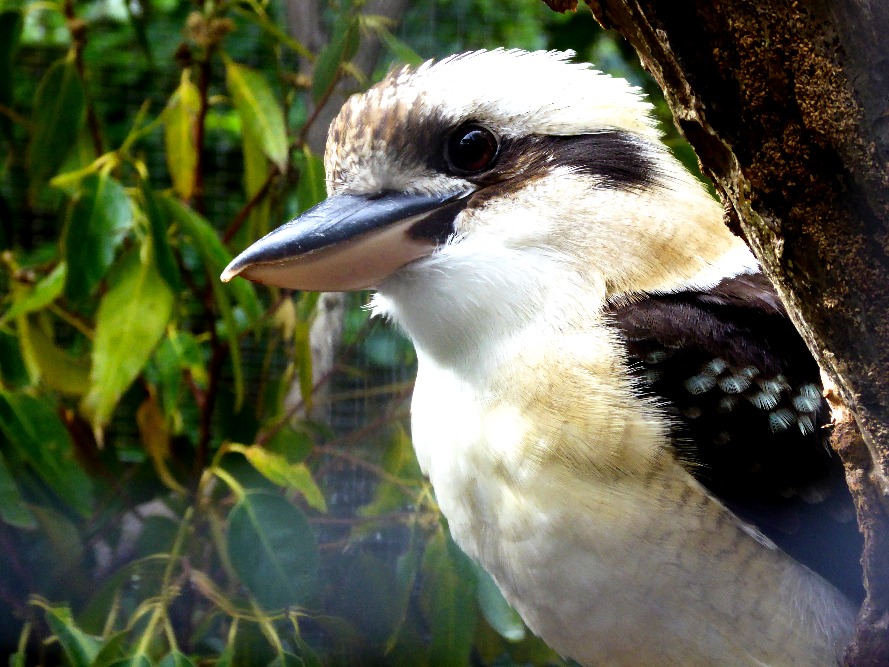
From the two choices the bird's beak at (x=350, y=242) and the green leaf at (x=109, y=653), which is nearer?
the bird's beak at (x=350, y=242)

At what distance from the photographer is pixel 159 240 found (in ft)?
3.79

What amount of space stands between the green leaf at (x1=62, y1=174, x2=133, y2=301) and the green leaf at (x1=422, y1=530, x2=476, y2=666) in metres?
0.50

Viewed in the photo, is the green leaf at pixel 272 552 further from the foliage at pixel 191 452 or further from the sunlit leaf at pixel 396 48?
the sunlit leaf at pixel 396 48

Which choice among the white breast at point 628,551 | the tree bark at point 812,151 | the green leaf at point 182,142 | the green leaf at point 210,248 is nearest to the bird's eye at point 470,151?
the white breast at point 628,551

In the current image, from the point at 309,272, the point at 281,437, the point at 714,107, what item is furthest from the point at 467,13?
the point at 714,107

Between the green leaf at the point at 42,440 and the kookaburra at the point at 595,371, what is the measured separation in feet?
1.57

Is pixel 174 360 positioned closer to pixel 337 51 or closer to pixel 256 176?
pixel 256 176

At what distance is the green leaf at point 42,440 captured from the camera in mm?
1118

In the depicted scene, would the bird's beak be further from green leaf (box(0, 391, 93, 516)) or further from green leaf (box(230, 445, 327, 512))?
green leaf (box(0, 391, 93, 516))


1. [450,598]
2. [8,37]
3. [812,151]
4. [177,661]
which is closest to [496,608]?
[450,598]

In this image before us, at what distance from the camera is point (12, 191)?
2.16m

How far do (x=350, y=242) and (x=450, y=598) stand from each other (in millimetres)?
517

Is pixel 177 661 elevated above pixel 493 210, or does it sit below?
below

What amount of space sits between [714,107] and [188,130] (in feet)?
3.41
